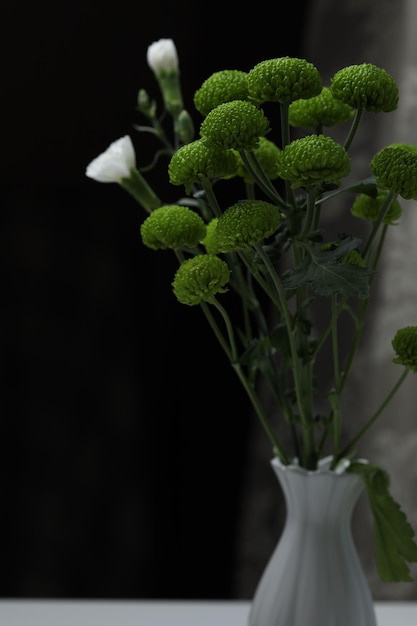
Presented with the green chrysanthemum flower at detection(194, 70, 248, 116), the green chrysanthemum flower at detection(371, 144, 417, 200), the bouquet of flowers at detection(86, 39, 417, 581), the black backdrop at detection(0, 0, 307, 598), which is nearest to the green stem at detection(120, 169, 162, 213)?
the bouquet of flowers at detection(86, 39, 417, 581)

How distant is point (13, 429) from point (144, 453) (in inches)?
7.6

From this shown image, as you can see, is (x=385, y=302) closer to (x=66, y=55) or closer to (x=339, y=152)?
(x=66, y=55)

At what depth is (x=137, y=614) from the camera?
1050 mm

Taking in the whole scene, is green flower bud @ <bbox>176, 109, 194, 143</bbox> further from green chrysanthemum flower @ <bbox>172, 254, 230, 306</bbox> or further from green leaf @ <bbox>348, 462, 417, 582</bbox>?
green leaf @ <bbox>348, 462, 417, 582</bbox>

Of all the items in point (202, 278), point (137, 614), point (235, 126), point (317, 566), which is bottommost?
point (137, 614)

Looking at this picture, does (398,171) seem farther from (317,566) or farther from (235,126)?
(317,566)

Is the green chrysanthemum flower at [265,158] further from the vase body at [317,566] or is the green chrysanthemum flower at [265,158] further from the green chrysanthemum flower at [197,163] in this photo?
the vase body at [317,566]

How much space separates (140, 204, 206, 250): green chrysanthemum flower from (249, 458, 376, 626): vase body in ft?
0.72

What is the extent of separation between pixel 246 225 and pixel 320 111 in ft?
0.48

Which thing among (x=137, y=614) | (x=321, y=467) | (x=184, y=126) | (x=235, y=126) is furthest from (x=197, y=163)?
(x=137, y=614)

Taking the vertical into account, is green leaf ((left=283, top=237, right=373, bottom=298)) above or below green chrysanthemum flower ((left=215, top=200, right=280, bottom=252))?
below

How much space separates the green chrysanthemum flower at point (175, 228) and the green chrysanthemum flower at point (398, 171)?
5.5 inches

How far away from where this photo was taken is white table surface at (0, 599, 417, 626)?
103cm

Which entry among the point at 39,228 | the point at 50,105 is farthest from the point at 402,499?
the point at 50,105
